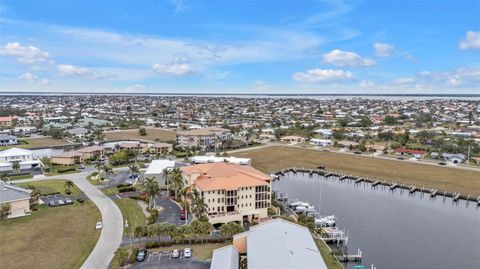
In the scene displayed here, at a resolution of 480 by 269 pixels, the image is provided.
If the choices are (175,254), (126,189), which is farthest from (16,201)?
(175,254)

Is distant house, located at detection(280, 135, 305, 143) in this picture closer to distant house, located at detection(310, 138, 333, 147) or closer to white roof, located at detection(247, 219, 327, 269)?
distant house, located at detection(310, 138, 333, 147)

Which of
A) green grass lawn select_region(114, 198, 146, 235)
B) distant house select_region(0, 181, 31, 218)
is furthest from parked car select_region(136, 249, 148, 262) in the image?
distant house select_region(0, 181, 31, 218)

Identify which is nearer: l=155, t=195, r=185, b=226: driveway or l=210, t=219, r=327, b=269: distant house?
l=210, t=219, r=327, b=269: distant house

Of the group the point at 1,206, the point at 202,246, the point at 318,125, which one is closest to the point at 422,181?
the point at 202,246

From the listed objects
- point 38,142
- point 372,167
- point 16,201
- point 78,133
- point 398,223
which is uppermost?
point 78,133

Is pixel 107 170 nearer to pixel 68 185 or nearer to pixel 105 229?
pixel 68 185

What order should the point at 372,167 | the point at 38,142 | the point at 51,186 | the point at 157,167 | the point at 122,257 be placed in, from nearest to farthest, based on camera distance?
the point at 122,257 → the point at 51,186 → the point at 157,167 → the point at 372,167 → the point at 38,142

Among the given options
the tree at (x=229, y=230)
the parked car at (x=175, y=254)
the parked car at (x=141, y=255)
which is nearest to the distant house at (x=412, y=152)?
the tree at (x=229, y=230)
